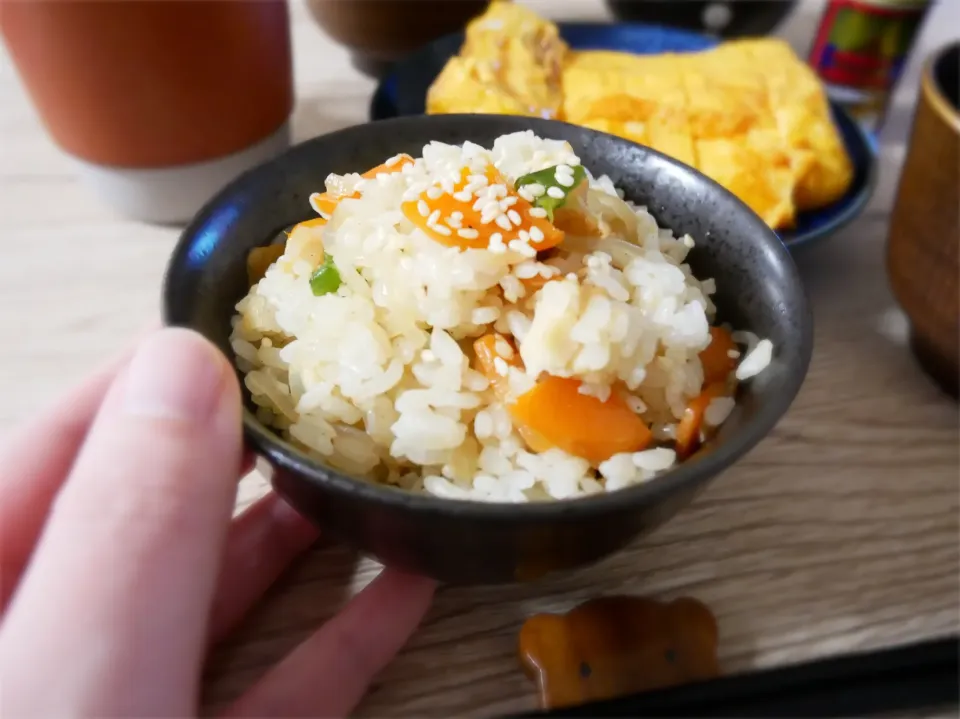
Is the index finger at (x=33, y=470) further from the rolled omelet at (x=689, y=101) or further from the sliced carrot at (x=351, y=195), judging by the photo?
the rolled omelet at (x=689, y=101)

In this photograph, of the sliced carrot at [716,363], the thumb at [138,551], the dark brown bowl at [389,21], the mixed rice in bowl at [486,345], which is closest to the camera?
the thumb at [138,551]

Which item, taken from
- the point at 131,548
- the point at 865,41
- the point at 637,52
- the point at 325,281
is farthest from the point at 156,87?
the point at 865,41

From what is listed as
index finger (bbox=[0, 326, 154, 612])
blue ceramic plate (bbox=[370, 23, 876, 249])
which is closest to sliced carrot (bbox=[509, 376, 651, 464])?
index finger (bbox=[0, 326, 154, 612])

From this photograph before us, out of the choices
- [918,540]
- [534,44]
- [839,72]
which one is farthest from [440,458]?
[839,72]

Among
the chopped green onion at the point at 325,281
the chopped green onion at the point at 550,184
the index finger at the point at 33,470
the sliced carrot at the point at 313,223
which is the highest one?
the chopped green onion at the point at 550,184

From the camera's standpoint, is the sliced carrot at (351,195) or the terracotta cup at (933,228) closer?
the sliced carrot at (351,195)

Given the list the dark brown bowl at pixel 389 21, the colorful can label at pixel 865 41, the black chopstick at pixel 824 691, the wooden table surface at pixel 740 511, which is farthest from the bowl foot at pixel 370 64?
the black chopstick at pixel 824 691

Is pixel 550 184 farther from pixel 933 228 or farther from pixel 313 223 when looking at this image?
pixel 933 228

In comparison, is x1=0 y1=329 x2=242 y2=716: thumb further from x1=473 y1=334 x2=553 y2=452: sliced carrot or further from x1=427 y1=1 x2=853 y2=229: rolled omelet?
x1=427 y1=1 x2=853 y2=229: rolled omelet
